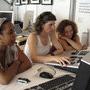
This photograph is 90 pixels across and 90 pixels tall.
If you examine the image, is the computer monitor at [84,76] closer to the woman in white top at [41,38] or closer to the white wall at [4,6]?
the woman in white top at [41,38]

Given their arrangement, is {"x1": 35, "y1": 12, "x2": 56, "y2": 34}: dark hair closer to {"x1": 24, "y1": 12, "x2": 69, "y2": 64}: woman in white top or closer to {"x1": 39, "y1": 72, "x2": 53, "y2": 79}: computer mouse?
{"x1": 24, "y1": 12, "x2": 69, "y2": 64}: woman in white top

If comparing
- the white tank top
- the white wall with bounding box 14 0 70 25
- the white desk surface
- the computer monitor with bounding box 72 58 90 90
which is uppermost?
the white wall with bounding box 14 0 70 25

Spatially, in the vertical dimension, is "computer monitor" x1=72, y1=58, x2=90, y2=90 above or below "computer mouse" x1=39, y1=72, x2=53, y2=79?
above

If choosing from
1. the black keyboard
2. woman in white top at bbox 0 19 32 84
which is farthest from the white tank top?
the black keyboard

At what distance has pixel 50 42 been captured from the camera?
2582 millimetres

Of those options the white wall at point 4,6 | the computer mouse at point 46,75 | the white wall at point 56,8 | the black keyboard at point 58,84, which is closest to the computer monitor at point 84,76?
the black keyboard at point 58,84

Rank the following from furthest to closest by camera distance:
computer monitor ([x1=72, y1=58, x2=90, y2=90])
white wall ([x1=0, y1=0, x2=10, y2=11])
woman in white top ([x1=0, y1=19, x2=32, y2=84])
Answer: white wall ([x1=0, y1=0, x2=10, y2=11]), woman in white top ([x1=0, y1=19, x2=32, y2=84]), computer monitor ([x1=72, y1=58, x2=90, y2=90])

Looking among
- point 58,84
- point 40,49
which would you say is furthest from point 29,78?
point 40,49

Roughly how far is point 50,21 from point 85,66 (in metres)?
1.64

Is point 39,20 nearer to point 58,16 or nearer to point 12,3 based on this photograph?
point 58,16

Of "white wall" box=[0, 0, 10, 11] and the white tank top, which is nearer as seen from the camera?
the white tank top

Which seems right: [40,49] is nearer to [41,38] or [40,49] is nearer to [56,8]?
[41,38]

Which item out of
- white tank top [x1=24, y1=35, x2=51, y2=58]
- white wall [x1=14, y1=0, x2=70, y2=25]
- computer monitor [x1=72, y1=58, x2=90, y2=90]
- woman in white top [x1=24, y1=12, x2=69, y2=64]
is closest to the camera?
computer monitor [x1=72, y1=58, x2=90, y2=90]

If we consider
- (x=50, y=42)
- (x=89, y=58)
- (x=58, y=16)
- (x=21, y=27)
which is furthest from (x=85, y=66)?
(x=21, y=27)
